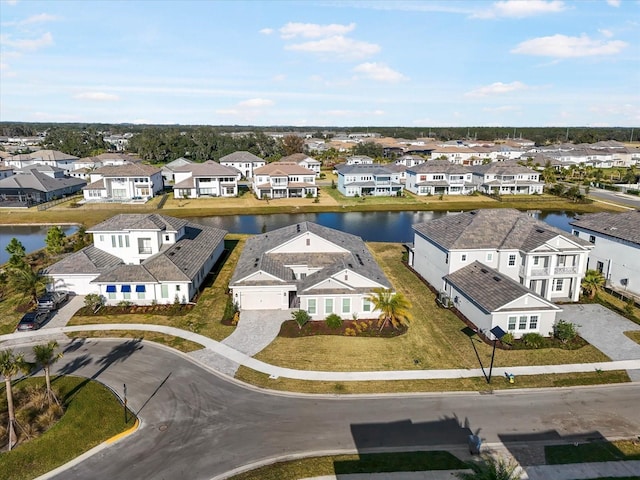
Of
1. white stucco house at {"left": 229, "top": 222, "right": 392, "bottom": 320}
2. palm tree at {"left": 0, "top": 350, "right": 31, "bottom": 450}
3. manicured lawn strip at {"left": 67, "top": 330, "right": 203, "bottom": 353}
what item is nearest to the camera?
palm tree at {"left": 0, "top": 350, "right": 31, "bottom": 450}

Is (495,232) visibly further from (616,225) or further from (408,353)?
(408,353)

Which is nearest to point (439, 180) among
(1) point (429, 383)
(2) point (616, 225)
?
(2) point (616, 225)

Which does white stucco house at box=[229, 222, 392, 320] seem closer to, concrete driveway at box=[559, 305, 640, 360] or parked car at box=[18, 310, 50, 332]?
parked car at box=[18, 310, 50, 332]

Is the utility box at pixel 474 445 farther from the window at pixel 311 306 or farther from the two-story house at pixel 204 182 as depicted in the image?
the two-story house at pixel 204 182

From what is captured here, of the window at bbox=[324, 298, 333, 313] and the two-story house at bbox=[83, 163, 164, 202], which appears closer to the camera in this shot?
the window at bbox=[324, 298, 333, 313]

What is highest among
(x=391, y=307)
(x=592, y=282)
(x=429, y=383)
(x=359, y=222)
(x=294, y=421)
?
(x=592, y=282)

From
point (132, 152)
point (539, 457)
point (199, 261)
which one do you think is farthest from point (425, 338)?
point (132, 152)

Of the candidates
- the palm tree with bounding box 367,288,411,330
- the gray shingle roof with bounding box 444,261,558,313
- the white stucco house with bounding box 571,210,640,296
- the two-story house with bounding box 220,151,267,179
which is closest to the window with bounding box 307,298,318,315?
the palm tree with bounding box 367,288,411,330
